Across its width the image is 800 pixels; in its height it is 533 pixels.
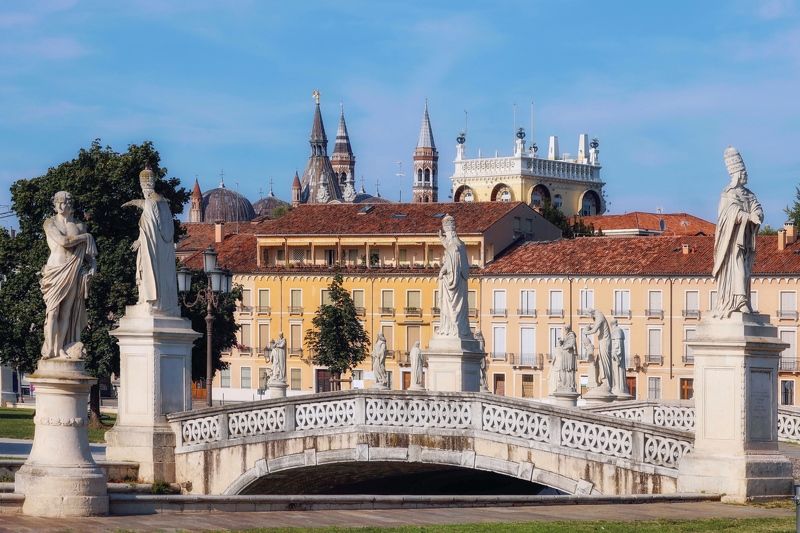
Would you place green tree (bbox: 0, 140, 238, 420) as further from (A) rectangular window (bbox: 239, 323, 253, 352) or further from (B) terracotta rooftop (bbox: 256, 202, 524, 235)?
(A) rectangular window (bbox: 239, 323, 253, 352)

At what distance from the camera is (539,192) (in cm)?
17362

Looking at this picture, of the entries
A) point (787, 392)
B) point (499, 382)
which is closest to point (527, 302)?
point (499, 382)

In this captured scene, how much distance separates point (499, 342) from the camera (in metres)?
97.8

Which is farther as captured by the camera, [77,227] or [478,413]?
[478,413]

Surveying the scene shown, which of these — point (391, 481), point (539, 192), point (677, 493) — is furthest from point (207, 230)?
point (677, 493)

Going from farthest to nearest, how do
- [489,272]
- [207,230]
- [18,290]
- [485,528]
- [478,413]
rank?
1. [207,230]
2. [489,272]
3. [18,290]
4. [478,413]
5. [485,528]

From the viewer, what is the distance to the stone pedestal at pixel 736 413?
76.2 feet

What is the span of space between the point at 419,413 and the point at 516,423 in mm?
1713

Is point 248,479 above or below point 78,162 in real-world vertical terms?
below

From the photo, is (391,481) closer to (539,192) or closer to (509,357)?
(509,357)

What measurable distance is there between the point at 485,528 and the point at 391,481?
13399mm

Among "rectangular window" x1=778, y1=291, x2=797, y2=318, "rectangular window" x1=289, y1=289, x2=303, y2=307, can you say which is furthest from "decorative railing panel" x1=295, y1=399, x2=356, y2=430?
"rectangular window" x1=289, y1=289, x2=303, y2=307

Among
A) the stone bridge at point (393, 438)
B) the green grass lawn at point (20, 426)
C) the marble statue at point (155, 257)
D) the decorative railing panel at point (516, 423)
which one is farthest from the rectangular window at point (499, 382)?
the marble statue at point (155, 257)

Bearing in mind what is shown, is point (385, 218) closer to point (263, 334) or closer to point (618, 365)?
point (263, 334)
